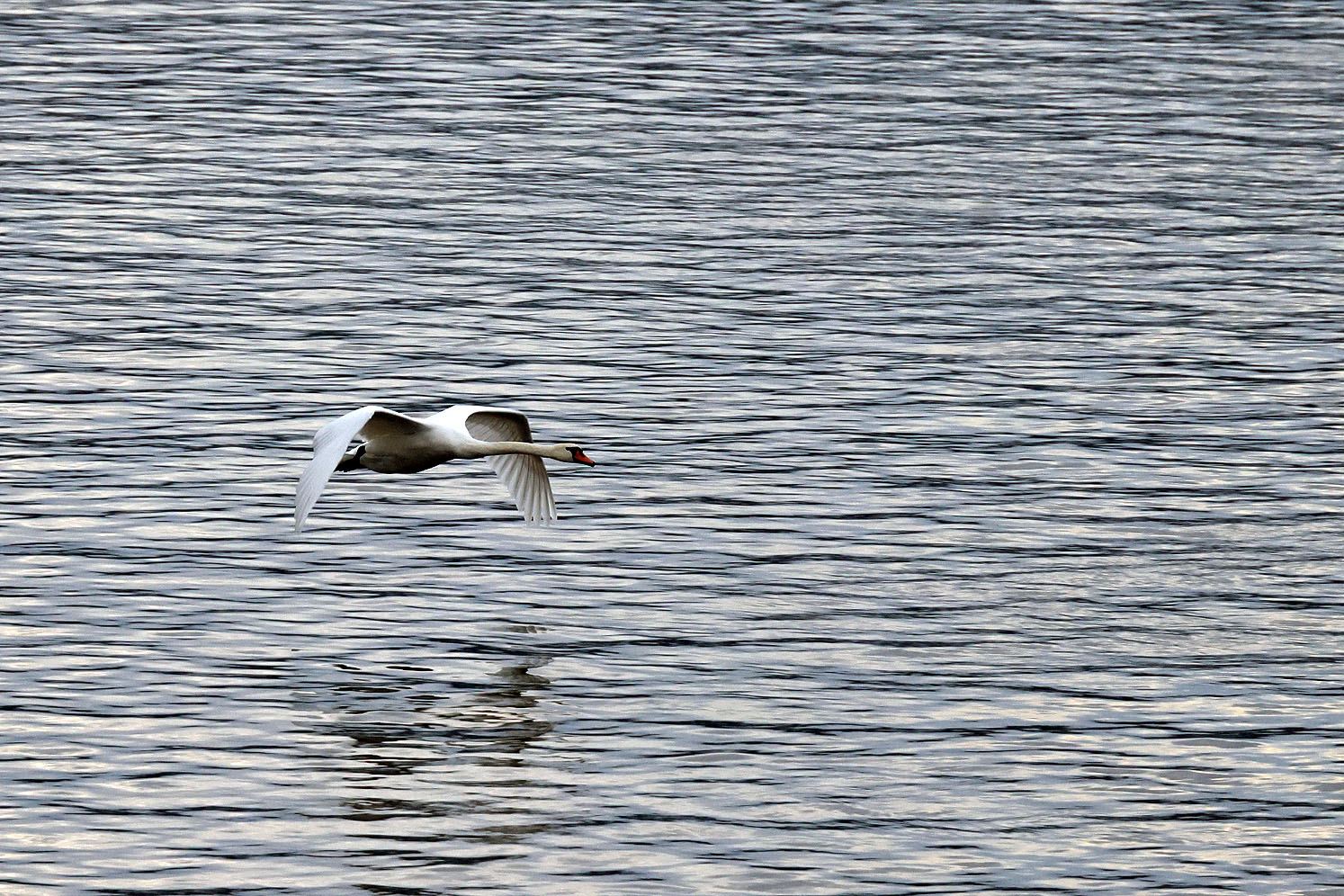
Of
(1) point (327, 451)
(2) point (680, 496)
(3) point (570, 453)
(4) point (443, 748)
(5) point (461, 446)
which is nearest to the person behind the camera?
(4) point (443, 748)

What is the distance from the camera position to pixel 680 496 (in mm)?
24969

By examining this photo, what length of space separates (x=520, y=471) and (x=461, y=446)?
153cm

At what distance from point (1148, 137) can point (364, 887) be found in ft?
104

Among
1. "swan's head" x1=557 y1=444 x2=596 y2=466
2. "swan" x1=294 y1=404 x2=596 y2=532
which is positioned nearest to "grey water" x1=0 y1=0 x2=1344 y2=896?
"swan" x1=294 y1=404 x2=596 y2=532

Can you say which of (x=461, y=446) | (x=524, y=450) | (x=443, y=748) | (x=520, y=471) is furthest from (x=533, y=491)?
(x=443, y=748)

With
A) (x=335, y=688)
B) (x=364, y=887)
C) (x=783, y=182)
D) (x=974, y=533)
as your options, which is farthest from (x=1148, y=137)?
(x=364, y=887)

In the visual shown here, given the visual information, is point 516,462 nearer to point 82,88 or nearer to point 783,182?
point 783,182

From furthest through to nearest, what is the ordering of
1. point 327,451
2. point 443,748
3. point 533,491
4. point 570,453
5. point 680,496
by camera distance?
1. point 680,496
2. point 533,491
3. point 570,453
4. point 327,451
5. point 443,748

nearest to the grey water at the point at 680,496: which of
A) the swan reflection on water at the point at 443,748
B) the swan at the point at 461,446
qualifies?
the swan reflection on water at the point at 443,748

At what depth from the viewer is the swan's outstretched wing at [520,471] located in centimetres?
2298

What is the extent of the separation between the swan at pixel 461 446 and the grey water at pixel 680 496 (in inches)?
25.9

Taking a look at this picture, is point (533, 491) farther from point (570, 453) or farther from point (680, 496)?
point (680, 496)

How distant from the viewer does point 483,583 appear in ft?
73.0

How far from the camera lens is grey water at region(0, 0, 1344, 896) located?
17281 millimetres
